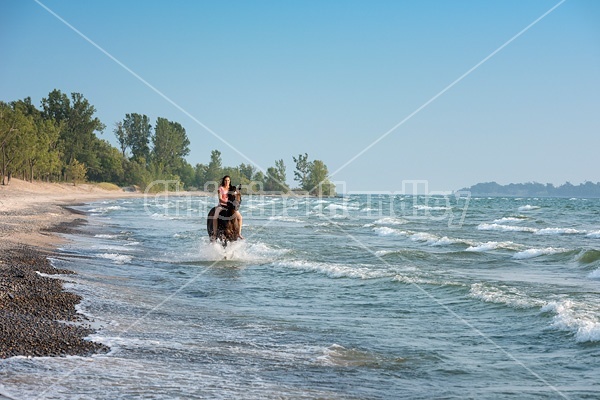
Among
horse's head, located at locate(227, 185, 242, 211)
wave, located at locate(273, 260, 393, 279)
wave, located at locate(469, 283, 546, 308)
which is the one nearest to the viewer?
wave, located at locate(469, 283, 546, 308)

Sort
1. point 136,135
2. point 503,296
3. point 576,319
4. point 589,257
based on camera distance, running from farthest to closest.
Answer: point 136,135
point 589,257
point 503,296
point 576,319

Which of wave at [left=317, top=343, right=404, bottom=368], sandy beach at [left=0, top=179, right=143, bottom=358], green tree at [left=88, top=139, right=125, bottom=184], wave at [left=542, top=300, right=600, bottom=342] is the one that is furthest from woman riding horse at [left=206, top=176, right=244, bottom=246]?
green tree at [left=88, top=139, right=125, bottom=184]

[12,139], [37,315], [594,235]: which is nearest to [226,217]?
[37,315]

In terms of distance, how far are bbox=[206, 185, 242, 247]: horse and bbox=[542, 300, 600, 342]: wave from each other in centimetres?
1087

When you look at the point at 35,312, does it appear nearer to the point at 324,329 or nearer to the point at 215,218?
the point at 324,329

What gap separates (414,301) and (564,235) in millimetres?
24831

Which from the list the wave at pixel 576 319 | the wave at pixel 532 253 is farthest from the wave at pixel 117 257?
the wave at pixel 532 253

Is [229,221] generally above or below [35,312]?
above

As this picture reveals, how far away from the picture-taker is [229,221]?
20625 millimetres

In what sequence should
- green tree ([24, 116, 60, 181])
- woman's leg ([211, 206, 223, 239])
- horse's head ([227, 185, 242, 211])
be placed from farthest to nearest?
green tree ([24, 116, 60, 181])
woman's leg ([211, 206, 223, 239])
horse's head ([227, 185, 242, 211])

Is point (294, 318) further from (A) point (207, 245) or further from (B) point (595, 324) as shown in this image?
(A) point (207, 245)

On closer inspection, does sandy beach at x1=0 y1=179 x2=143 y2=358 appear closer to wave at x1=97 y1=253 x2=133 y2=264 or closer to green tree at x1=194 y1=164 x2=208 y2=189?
wave at x1=97 y1=253 x2=133 y2=264

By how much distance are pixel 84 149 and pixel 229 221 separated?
341ft

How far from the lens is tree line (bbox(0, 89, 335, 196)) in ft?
227
